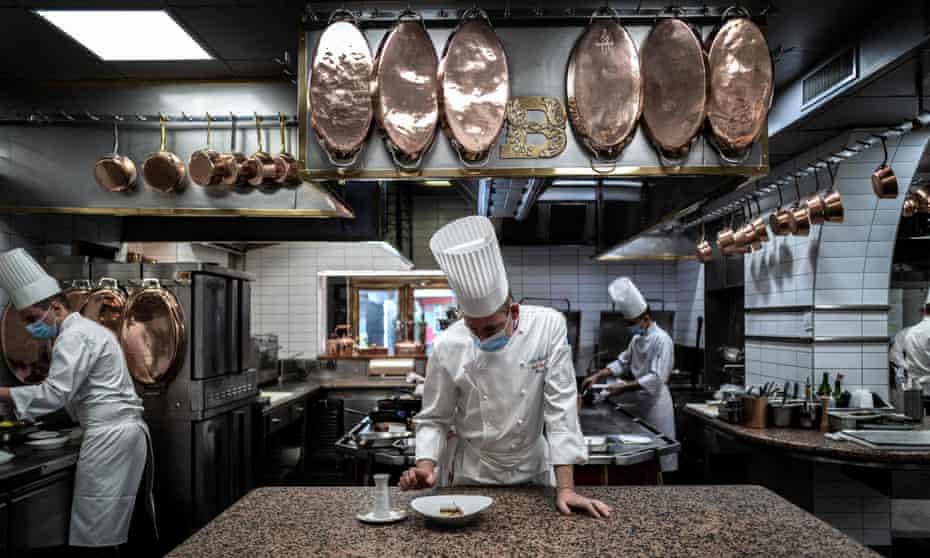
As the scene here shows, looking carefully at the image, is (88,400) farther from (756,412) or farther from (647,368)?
(647,368)

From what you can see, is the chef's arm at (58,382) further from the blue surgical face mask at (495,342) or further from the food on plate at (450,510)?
the food on plate at (450,510)

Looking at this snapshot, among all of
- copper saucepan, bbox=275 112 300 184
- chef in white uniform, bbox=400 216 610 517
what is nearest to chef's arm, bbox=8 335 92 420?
copper saucepan, bbox=275 112 300 184

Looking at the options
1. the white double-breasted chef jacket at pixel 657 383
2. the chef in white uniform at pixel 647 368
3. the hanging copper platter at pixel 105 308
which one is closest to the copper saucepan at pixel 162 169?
the hanging copper platter at pixel 105 308

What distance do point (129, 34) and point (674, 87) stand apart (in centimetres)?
232

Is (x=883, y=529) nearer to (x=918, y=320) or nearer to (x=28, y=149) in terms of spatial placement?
(x=918, y=320)

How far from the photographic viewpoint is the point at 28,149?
396 cm

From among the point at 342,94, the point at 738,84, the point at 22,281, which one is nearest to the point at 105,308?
the point at 22,281

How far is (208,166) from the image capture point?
3746mm

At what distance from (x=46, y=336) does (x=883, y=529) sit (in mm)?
5124

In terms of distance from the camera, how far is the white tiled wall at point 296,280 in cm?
849

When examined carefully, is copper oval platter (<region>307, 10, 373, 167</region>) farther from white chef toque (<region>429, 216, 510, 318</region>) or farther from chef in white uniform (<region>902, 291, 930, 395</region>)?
chef in white uniform (<region>902, 291, 930, 395</region>)

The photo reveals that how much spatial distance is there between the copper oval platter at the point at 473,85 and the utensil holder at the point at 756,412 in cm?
258

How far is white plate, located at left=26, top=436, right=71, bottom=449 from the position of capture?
3.60 meters

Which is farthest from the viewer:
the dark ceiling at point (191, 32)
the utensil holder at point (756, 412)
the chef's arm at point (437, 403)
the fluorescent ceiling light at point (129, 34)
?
the utensil holder at point (756, 412)
